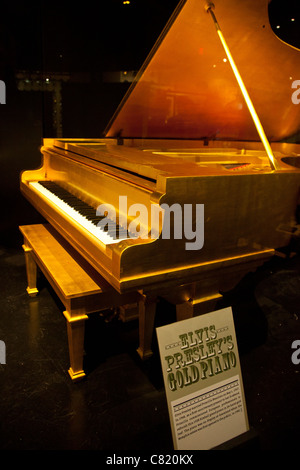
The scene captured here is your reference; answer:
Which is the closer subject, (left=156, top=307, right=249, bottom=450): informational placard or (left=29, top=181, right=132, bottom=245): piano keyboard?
(left=156, top=307, right=249, bottom=450): informational placard

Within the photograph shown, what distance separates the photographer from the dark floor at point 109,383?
66.7 inches

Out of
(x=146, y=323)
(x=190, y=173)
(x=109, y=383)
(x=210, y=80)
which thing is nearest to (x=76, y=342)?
(x=109, y=383)

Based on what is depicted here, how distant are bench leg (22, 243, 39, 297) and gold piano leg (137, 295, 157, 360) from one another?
3.93 ft

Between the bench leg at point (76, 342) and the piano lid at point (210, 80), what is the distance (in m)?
1.71

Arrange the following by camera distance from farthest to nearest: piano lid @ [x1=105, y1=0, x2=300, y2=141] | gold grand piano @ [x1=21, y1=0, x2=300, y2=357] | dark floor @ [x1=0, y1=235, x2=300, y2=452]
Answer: piano lid @ [x1=105, y1=0, x2=300, y2=141] < dark floor @ [x1=0, y1=235, x2=300, y2=452] < gold grand piano @ [x1=21, y1=0, x2=300, y2=357]

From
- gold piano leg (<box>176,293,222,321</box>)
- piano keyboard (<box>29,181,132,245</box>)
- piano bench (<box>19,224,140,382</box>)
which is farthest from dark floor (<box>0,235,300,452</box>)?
piano keyboard (<box>29,181,132,245</box>)

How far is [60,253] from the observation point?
2.40m

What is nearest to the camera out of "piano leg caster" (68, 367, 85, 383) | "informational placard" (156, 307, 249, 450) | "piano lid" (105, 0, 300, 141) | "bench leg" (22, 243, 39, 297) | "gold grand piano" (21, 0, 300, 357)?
"informational placard" (156, 307, 249, 450)

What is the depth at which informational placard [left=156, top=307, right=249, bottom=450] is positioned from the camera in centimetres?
128

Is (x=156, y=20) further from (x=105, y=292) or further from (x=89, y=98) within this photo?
(x=105, y=292)

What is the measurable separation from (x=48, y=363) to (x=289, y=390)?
1.48 meters

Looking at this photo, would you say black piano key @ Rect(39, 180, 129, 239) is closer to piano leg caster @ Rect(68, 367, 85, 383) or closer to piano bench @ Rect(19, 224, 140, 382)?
piano bench @ Rect(19, 224, 140, 382)
